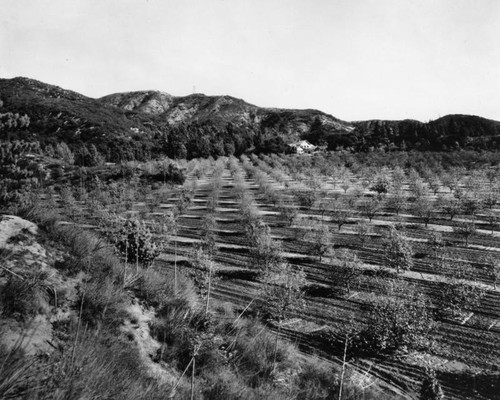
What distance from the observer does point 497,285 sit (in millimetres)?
22062

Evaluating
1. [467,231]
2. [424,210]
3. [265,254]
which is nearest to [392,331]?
[265,254]

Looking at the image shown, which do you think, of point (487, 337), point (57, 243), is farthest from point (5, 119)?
point (487, 337)

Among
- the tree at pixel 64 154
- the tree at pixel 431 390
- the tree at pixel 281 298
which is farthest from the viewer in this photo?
the tree at pixel 64 154

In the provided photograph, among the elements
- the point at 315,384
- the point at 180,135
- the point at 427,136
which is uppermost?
the point at 427,136

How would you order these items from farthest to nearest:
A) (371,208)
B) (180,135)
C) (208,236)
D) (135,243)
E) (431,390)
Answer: (180,135) → (371,208) → (208,236) → (135,243) → (431,390)

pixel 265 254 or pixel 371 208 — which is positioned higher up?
pixel 371 208

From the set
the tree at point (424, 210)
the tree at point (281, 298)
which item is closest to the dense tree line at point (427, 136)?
the tree at point (424, 210)

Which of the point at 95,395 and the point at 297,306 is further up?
the point at 95,395

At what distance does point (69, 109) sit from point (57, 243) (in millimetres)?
177678

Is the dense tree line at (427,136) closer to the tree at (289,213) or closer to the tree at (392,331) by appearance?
the tree at (289,213)

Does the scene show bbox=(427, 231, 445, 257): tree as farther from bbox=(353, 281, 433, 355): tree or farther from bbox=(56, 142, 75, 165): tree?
bbox=(56, 142, 75, 165): tree

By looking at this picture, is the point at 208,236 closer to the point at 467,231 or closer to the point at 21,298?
the point at 467,231

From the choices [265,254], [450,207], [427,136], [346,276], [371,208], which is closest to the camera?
[346,276]

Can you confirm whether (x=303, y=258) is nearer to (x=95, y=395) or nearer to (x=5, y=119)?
(x=5, y=119)
